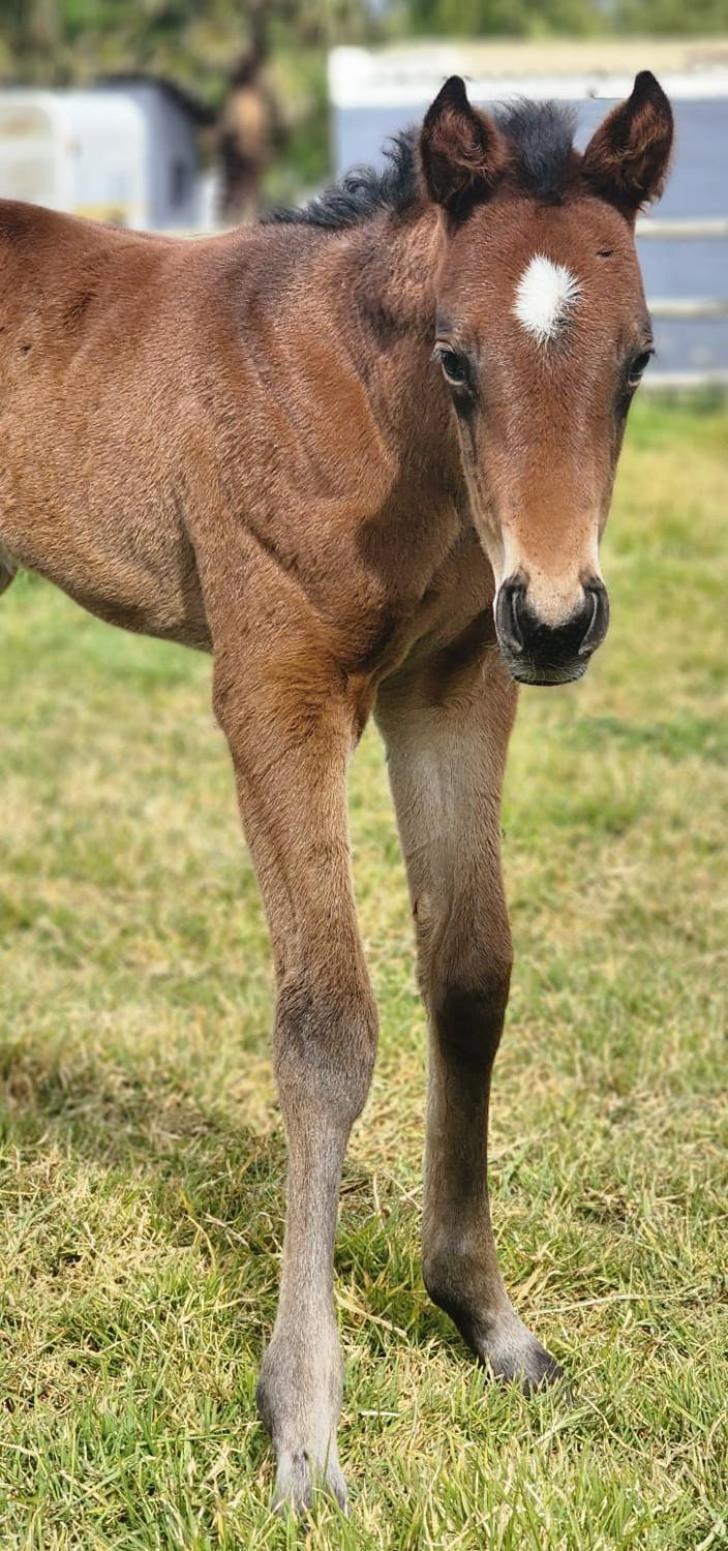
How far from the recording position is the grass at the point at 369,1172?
2.63 meters

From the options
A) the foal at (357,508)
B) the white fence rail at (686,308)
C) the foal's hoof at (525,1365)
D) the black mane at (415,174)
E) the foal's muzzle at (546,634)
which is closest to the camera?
the foal's muzzle at (546,634)

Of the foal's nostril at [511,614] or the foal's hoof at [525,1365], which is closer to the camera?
the foal's nostril at [511,614]

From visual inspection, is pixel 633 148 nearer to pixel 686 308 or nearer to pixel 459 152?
pixel 459 152

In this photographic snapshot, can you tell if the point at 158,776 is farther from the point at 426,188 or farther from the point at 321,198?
the point at 426,188

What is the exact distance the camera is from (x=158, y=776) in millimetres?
6312

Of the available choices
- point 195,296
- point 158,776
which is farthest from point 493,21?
point 195,296

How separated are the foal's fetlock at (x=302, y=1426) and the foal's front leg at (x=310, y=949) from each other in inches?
1.7

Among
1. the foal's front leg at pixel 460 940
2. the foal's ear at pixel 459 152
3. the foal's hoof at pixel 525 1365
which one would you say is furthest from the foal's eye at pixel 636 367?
the foal's hoof at pixel 525 1365

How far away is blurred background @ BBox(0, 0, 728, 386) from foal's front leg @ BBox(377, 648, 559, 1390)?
9.20m

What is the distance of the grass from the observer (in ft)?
8.64

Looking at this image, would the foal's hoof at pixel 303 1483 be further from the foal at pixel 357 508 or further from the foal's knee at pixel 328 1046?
the foal's knee at pixel 328 1046

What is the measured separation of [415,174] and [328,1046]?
147 centimetres

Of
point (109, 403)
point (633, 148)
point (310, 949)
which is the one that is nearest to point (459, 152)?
point (633, 148)

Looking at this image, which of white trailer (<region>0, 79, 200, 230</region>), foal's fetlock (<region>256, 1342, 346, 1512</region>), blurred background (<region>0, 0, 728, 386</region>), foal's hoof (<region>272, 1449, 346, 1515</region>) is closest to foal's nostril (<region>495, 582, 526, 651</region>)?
foal's fetlock (<region>256, 1342, 346, 1512</region>)
